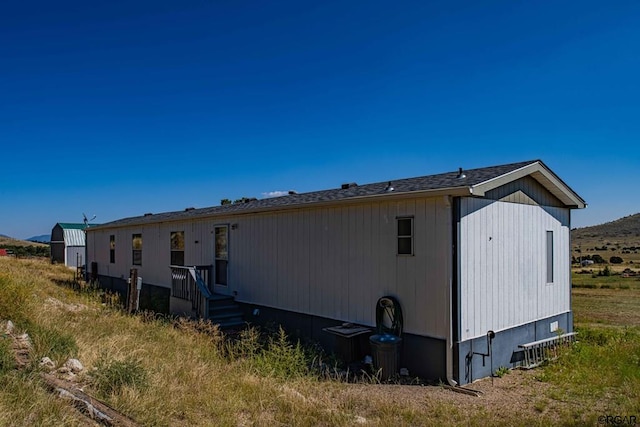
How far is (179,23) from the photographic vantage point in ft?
36.4

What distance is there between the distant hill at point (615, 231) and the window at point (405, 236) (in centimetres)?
7540

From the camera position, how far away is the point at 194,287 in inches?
444

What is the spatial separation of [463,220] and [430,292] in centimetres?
130

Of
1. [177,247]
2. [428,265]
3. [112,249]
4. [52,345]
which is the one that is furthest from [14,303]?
[112,249]

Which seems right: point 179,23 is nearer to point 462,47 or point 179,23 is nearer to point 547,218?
point 462,47

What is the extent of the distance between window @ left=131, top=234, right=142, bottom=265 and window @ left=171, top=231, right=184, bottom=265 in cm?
292

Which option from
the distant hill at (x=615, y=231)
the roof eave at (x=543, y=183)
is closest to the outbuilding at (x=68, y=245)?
the roof eave at (x=543, y=183)

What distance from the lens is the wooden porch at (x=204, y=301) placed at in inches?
425

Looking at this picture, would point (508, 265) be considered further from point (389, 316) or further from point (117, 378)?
point (117, 378)

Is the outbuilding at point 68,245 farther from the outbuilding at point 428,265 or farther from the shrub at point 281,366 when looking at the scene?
the shrub at point 281,366

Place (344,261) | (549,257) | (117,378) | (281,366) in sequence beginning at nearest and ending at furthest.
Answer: (117,378) < (281,366) < (344,261) < (549,257)

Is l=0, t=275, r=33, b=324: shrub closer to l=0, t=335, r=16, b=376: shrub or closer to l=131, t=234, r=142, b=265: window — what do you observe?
l=0, t=335, r=16, b=376: shrub

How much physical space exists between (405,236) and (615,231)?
87446 mm

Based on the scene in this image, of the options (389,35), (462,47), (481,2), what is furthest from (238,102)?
(481,2)
